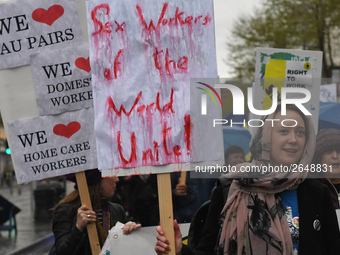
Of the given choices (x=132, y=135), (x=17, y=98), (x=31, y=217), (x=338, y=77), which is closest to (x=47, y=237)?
(x=31, y=217)

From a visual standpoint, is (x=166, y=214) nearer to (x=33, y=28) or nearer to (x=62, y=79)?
(x=62, y=79)

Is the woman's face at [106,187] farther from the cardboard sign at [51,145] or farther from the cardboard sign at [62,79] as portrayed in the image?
the cardboard sign at [62,79]

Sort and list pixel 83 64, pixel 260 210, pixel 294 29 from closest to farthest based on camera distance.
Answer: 1. pixel 260 210
2. pixel 83 64
3. pixel 294 29

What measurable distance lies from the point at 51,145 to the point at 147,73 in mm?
1220

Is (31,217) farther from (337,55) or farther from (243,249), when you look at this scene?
(243,249)

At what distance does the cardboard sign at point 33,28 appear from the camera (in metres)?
4.16

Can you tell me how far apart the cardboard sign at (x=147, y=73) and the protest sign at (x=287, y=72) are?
3.12ft

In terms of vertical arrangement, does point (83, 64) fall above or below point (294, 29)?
above

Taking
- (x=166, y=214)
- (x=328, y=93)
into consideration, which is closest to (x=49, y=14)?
(x=166, y=214)

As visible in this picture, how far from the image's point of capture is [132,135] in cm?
328

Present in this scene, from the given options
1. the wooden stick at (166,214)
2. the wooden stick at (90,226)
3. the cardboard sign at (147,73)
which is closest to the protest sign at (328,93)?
the wooden stick at (90,226)

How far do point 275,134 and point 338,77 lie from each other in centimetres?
1047

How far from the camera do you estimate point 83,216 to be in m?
4.14

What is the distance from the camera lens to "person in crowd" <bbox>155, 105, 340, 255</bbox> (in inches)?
122
